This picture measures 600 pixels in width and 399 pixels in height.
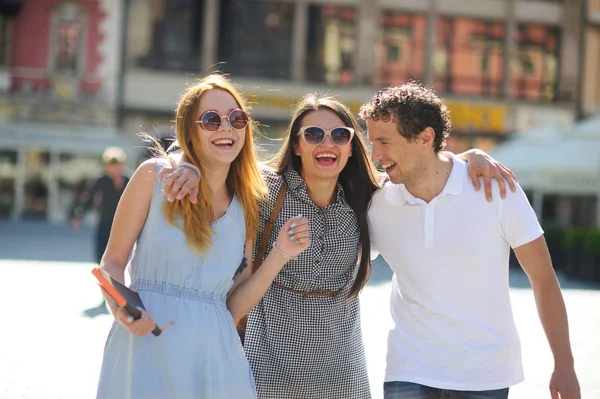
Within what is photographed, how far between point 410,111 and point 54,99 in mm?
26412

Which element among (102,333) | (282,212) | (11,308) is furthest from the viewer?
(11,308)

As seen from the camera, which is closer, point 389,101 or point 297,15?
point 389,101

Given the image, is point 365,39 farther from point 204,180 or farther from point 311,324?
point 204,180

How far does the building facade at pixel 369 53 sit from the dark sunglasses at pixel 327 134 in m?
25.5


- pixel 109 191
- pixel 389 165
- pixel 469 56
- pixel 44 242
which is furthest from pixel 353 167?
pixel 469 56

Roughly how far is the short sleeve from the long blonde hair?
2.84 ft

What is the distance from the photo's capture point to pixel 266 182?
3.62 m

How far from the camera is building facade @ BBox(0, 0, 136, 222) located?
92.0 ft

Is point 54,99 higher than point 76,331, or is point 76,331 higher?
point 54,99

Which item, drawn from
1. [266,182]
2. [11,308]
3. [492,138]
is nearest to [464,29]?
[492,138]

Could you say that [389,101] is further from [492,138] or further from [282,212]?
[492,138]

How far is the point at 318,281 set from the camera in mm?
3520

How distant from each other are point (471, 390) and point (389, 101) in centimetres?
105

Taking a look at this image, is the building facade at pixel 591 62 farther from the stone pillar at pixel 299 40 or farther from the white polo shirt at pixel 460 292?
the white polo shirt at pixel 460 292
